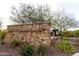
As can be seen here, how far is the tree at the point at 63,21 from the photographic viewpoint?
7.00ft

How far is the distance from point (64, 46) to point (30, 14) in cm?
66

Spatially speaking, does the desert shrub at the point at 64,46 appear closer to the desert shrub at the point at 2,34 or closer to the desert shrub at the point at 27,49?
the desert shrub at the point at 27,49

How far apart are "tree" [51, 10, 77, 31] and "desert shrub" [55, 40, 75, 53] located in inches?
7.3

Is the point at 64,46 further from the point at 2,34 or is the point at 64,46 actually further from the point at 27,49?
the point at 2,34

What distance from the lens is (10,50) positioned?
217 centimetres

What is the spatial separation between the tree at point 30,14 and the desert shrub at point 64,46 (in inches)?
15.2

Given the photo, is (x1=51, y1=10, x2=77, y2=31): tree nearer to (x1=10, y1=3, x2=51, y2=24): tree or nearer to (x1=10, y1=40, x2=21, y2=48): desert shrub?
(x1=10, y1=3, x2=51, y2=24): tree

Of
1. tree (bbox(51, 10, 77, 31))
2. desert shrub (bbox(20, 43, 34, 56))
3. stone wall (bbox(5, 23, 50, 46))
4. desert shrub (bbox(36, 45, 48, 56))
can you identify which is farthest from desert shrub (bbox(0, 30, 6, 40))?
tree (bbox(51, 10, 77, 31))

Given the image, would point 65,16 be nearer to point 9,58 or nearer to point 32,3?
point 32,3

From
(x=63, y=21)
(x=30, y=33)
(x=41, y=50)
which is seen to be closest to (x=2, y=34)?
(x=30, y=33)

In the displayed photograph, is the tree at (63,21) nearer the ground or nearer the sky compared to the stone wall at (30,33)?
nearer the sky

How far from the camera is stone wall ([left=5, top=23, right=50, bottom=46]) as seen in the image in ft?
7.07

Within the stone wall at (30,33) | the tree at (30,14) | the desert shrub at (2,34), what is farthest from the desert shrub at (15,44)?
the tree at (30,14)

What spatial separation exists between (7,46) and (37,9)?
0.67m
